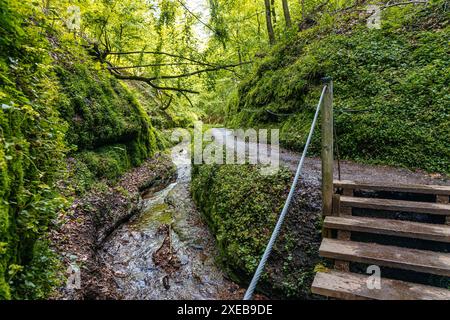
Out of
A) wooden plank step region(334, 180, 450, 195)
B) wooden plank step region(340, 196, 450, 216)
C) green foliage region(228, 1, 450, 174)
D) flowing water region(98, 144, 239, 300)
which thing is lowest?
flowing water region(98, 144, 239, 300)

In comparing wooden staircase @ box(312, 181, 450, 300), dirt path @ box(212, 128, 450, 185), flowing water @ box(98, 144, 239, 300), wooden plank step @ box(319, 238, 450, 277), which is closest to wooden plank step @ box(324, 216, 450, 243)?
wooden staircase @ box(312, 181, 450, 300)

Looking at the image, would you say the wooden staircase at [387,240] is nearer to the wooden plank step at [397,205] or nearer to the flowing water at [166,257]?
the wooden plank step at [397,205]

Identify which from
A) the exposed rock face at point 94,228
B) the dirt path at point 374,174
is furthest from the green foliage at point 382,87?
the exposed rock face at point 94,228

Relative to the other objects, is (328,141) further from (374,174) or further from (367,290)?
(374,174)

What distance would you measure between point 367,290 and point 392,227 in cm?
104

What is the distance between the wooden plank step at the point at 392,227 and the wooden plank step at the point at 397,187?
23.4 inches

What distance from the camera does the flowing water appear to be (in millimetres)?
4562

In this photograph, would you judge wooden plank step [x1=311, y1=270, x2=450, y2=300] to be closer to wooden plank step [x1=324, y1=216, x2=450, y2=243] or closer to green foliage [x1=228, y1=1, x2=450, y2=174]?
wooden plank step [x1=324, y1=216, x2=450, y2=243]

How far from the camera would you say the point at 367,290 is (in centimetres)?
273

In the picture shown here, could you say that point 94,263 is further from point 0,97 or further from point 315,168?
point 315,168

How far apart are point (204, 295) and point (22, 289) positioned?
2696 millimetres

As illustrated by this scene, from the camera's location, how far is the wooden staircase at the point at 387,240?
2766mm

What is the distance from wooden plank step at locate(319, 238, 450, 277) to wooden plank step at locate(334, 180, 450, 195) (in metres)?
1.05

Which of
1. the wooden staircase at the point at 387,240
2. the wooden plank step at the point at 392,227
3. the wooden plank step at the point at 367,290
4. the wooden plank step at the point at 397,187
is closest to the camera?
the wooden plank step at the point at 367,290
